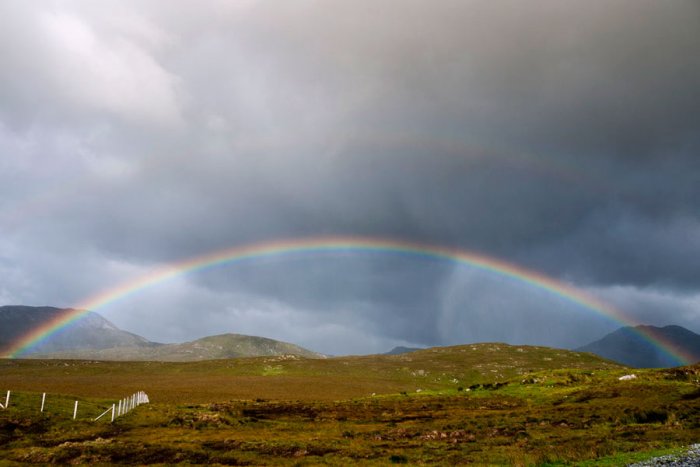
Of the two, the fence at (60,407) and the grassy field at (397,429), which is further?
the fence at (60,407)

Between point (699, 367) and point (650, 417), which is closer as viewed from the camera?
point (650, 417)

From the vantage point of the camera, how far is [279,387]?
140625mm

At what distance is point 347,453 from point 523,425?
23436 millimetres

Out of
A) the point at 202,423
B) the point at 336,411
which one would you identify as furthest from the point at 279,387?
the point at 202,423

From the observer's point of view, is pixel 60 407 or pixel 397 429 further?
pixel 60 407

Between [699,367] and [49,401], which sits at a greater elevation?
[699,367]

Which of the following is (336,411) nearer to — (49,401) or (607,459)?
(49,401)

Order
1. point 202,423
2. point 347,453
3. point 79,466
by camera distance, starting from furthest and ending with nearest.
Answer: point 202,423, point 347,453, point 79,466

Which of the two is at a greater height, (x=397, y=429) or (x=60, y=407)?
→ (x=397, y=429)

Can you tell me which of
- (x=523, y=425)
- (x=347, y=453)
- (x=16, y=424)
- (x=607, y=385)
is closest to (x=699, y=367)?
(x=607, y=385)

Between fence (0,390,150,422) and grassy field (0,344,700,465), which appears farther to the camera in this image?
fence (0,390,150,422)

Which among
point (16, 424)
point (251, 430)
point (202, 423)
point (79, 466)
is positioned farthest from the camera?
point (202, 423)

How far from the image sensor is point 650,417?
51625 millimetres

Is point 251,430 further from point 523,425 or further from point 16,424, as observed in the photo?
point 523,425
